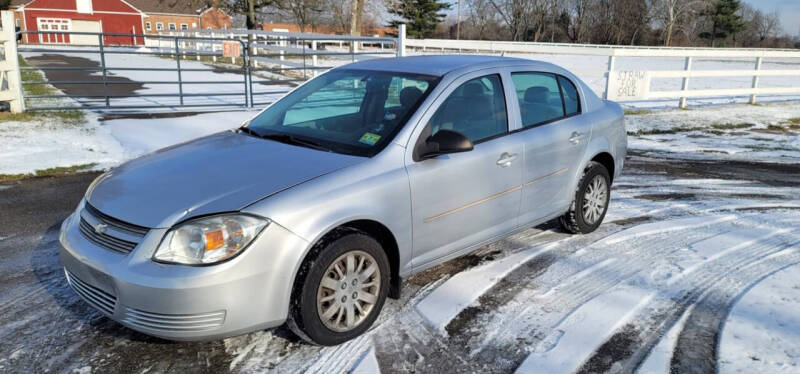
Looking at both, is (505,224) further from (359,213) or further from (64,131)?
(64,131)

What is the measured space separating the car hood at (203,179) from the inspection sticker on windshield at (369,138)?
208 mm

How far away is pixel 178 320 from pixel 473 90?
2498 mm

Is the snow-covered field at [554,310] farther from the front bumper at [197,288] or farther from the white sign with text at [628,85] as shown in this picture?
the white sign with text at [628,85]

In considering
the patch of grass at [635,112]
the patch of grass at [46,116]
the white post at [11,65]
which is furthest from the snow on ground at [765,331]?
the white post at [11,65]

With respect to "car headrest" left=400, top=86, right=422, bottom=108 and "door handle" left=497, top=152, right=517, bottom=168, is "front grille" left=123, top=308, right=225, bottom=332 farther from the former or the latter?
"door handle" left=497, top=152, right=517, bottom=168

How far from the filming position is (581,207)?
208 inches

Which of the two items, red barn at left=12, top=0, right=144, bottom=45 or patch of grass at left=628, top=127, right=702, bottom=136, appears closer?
patch of grass at left=628, top=127, right=702, bottom=136

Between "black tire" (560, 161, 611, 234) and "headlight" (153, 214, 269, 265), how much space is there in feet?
10.3

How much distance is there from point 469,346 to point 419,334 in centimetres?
31

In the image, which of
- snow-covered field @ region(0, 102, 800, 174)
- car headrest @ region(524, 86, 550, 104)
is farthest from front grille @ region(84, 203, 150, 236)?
snow-covered field @ region(0, 102, 800, 174)

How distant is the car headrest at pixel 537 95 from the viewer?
477 cm

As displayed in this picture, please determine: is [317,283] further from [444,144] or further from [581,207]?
[581,207]

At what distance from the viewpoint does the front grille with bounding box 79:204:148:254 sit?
3.03 metres

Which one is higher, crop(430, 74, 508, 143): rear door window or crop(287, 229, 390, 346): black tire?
crop(430, 74, 508, 143): rear door window
